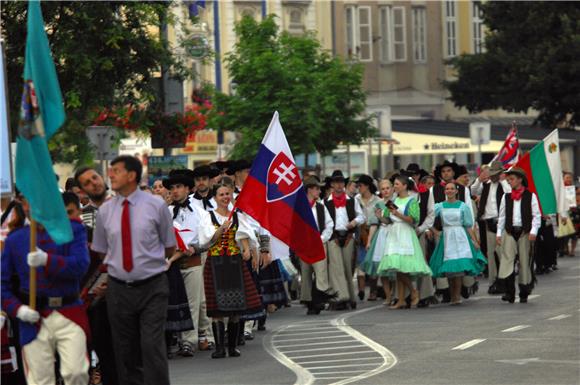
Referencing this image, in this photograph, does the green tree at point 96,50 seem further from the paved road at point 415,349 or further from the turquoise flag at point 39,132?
the turquoise flag at point 39,132

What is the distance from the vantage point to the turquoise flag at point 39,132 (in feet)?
33.4

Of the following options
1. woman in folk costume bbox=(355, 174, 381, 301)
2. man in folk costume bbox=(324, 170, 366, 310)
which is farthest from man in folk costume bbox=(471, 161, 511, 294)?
man in folk costume bbox=(324, 170, 366, 310)

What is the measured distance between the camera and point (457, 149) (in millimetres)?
50875

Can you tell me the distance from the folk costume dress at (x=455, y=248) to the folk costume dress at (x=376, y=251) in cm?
69

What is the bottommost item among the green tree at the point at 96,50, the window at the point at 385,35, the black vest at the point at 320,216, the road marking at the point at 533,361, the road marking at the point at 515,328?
the road marking at the point at 533,361

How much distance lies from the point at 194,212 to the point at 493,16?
45290 millimetres

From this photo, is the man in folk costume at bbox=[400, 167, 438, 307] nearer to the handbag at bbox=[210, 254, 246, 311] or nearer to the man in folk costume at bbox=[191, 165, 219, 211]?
the man in folk costume at bbox=[191, 165, 219, 211]

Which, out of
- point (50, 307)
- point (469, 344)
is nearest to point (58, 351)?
point (50, 307)

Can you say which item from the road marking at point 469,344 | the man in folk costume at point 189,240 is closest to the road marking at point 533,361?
the road marking at point 469,344

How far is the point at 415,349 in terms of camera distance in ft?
54.7

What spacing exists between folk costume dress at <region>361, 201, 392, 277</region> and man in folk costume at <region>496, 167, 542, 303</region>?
157 centimetres

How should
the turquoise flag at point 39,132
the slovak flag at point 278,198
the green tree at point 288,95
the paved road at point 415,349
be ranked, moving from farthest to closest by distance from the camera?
the green tree at point 288,95 < the slovak flag at point 278,198 < the paved road at point 415,349 < the turquoise flag at point 39,132

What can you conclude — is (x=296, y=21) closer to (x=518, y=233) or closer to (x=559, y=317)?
(x=518, y=233)

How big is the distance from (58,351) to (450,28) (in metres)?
64.3
